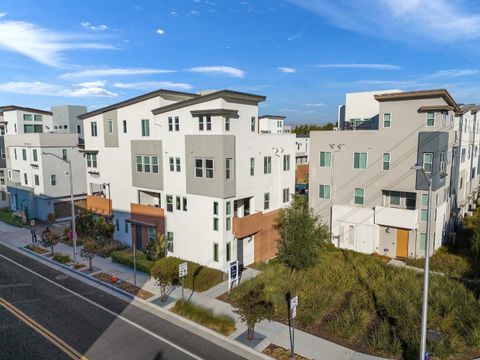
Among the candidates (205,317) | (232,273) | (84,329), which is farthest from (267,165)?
(84,329)

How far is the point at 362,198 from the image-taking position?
29594mm

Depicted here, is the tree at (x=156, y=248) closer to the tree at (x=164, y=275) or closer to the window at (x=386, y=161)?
the tree at (x=164, y=275)

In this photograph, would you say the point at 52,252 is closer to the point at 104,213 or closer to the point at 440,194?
the point at 104,213

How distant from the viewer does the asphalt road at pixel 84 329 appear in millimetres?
15812

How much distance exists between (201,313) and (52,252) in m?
16.5

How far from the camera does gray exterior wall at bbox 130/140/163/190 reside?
27312mm

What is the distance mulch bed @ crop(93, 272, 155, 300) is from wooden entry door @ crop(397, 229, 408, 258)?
18.4m

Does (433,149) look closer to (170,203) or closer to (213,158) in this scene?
(213,158)

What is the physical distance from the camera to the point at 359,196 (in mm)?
29734

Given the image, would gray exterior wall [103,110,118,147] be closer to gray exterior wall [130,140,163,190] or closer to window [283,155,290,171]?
gray exterior wall [130,140,163,190]

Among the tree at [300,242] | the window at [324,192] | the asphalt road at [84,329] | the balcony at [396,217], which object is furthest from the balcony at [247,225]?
the balcony at [396,217]

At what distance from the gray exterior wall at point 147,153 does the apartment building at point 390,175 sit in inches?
502

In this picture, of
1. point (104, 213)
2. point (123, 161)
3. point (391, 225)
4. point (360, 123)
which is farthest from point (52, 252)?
point (360, 123)

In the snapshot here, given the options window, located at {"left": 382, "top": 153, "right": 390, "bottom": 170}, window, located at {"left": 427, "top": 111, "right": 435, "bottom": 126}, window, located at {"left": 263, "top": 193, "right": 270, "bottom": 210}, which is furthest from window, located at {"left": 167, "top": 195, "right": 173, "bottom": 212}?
window, located at {"left": 427, "top": 111, "right": 435, "bottom": 126}
